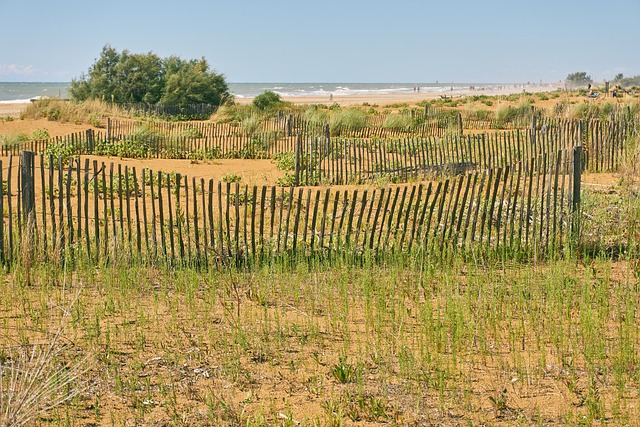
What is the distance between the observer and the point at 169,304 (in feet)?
20.7

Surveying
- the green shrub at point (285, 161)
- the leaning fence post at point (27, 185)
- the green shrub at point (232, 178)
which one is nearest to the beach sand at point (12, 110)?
the green shrub at point (285, 161)

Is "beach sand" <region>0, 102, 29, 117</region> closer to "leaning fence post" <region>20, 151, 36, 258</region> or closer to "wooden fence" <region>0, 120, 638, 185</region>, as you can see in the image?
"wooden fence" <region>0, 120, 638, 185</region>

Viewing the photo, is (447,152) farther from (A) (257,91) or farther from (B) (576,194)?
(A) (257,91)

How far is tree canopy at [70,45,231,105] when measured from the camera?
119 ft

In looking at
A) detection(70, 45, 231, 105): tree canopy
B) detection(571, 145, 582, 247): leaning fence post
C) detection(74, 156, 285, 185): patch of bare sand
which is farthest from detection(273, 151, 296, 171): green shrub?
detection(70, 45, 231, 105): tree canopy

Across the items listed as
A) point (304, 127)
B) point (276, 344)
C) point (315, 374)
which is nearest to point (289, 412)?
point (315, 374)

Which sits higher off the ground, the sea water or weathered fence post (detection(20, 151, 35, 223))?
Answer: the sea water

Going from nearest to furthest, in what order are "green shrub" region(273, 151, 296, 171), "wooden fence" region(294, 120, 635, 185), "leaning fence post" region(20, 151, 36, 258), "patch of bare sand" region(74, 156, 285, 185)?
"leaning fence post" region(20, 151, 36, 258)
"wooden fence" region(294, 120, 635, 185)
"patch of bare sand" region(74, 156, 285, 185)
"green shrub" region(273, 151, 296, 171)

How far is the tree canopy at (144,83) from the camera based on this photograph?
3638 cm

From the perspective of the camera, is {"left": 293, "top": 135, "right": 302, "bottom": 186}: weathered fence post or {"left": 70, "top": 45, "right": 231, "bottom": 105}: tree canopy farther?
{"left": 70, "top": 45, "right": 231, "bottom": 105}: tree canopy

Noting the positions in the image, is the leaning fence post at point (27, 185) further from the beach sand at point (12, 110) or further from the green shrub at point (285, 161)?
the beach sand at point (12, 110)

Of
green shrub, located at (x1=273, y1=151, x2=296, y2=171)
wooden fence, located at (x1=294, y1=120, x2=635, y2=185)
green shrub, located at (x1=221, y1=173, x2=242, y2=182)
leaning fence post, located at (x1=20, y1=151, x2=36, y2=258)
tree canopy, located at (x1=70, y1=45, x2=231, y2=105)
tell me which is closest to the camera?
leaning fence post, located at (x1=20, y1=151, x2=36, y2=258)

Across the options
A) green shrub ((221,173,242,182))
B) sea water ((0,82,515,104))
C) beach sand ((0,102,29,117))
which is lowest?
green shrub ((221,173,242,182))

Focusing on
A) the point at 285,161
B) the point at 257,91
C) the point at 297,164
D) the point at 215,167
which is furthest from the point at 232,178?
the point at 257,91
